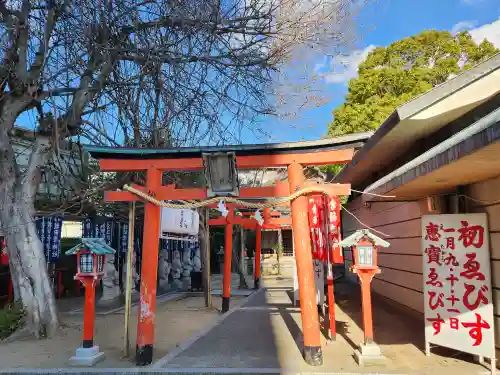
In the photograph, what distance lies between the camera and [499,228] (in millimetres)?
5695

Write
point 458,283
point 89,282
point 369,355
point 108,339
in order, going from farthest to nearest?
point 108,339 < point 89,282 < point 369,355 < point 458,283

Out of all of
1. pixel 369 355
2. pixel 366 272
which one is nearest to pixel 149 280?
pixel 366 272

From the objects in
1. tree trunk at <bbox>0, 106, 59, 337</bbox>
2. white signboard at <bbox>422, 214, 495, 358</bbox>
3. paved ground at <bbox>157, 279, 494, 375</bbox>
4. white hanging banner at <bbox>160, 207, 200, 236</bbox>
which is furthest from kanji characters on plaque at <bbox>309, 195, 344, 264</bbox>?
tree trunk at <bbox>0, 106, 59, 337</bbox>

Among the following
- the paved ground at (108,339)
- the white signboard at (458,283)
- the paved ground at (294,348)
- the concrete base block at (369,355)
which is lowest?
the paved ground at (108,339)

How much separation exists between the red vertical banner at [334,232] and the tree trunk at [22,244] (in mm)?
6268

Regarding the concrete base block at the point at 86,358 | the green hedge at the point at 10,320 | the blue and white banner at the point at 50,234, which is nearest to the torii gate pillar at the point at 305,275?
the concrete base block at the point at 86,358

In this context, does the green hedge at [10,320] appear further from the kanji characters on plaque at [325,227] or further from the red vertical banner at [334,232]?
the red vertical banner at [334,232]

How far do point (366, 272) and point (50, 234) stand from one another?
10288 millimetres

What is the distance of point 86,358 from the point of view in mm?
6742

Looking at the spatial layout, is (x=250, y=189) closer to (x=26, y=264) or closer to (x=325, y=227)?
Answer: (x=325, y=227)

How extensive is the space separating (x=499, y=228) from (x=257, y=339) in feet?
16.1

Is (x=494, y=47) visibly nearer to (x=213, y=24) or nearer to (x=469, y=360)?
(x=213, y=24)

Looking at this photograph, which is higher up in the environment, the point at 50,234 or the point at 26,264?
the point at 50,234

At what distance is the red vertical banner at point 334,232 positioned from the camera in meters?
8.59
